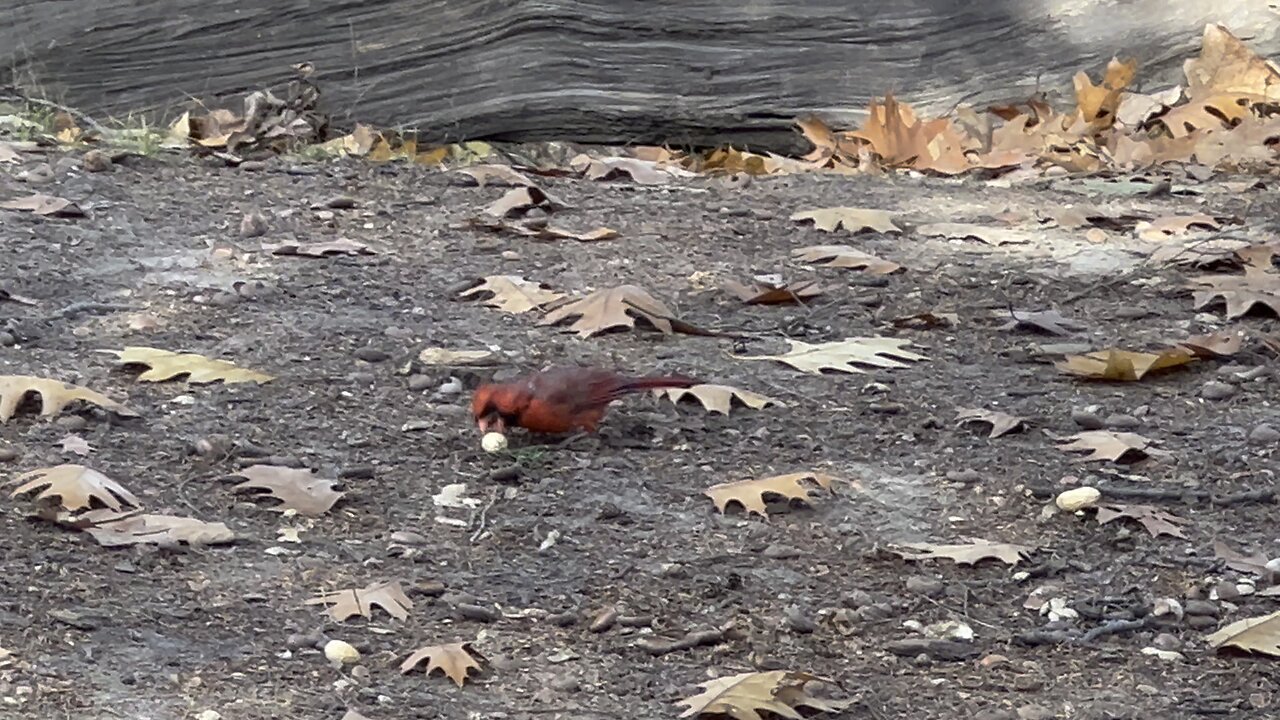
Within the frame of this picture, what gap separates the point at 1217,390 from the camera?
10.8ft

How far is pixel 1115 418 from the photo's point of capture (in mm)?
3146

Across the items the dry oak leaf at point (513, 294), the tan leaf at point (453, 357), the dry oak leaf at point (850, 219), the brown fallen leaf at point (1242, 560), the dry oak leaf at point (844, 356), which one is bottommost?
the dry oak leaf at point (850, 219)

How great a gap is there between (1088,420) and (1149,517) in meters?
0.44

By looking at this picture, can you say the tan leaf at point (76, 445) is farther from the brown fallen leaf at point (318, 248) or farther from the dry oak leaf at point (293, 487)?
the brown fallen leaf at point (318, 248)

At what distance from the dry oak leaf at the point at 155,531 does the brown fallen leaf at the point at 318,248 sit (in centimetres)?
158

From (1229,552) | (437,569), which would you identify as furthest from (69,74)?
Result: (1229,552)

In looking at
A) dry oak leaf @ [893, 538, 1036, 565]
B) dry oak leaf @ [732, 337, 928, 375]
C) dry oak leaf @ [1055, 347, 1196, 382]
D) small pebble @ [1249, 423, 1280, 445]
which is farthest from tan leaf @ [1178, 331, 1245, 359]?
dry oak leaf @ [893, 538, 1036, 565]

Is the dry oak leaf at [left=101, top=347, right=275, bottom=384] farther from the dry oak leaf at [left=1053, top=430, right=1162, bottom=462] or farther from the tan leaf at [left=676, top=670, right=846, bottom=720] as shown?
the dry oak leaf at [left=1053, top=430, right=1162, bottom=462]

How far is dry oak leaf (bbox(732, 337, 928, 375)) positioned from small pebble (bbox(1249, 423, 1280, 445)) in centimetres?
69

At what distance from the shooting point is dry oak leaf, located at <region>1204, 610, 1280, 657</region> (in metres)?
2.26

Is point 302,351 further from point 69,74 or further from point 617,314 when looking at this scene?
Answer: point 69,74

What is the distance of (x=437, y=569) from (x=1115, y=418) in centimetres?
136

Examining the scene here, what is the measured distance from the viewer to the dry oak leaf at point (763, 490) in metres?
2.74

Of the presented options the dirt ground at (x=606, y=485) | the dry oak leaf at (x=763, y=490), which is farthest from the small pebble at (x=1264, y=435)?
the dry oak leaf at (x=763, y=490)
